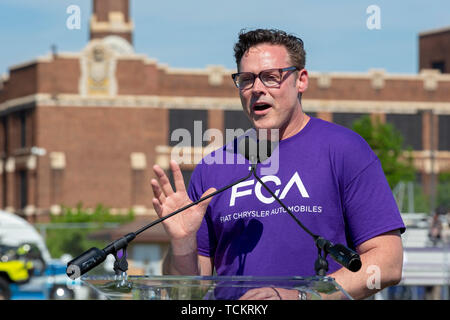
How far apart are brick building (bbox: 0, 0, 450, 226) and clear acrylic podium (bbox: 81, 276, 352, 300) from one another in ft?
189

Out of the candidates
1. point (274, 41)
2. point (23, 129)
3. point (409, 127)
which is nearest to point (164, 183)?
point (274, 41)

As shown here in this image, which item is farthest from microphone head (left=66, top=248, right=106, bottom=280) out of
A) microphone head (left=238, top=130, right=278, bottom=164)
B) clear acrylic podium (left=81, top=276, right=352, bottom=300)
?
microphone head (left=238, top=130, right=278, bottom=164)

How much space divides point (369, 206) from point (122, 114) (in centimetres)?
6024

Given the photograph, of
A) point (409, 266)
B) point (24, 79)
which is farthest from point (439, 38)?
point (409, 266)

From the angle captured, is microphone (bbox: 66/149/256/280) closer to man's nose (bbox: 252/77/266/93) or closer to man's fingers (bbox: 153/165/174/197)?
man's fingers (bbox: 153/165/174/197)

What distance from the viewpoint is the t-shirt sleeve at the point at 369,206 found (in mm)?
3879

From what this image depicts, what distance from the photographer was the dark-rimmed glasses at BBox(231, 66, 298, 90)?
4.08m

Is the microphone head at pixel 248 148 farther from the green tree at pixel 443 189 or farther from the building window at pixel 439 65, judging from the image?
the building window at pixel 439 65

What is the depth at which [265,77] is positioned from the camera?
4094 millimetres

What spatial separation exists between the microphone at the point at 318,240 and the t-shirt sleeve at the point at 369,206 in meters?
0.38

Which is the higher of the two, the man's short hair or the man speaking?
the man's short hair

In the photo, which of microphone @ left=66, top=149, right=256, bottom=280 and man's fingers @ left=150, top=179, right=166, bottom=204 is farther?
man's fingers @ left=150, top=179, right=166, bottom=204

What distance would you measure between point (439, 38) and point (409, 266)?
6063 cm

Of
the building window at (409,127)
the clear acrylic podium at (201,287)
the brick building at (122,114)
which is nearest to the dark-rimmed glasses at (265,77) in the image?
the clear acrylic podium at (201,287)
